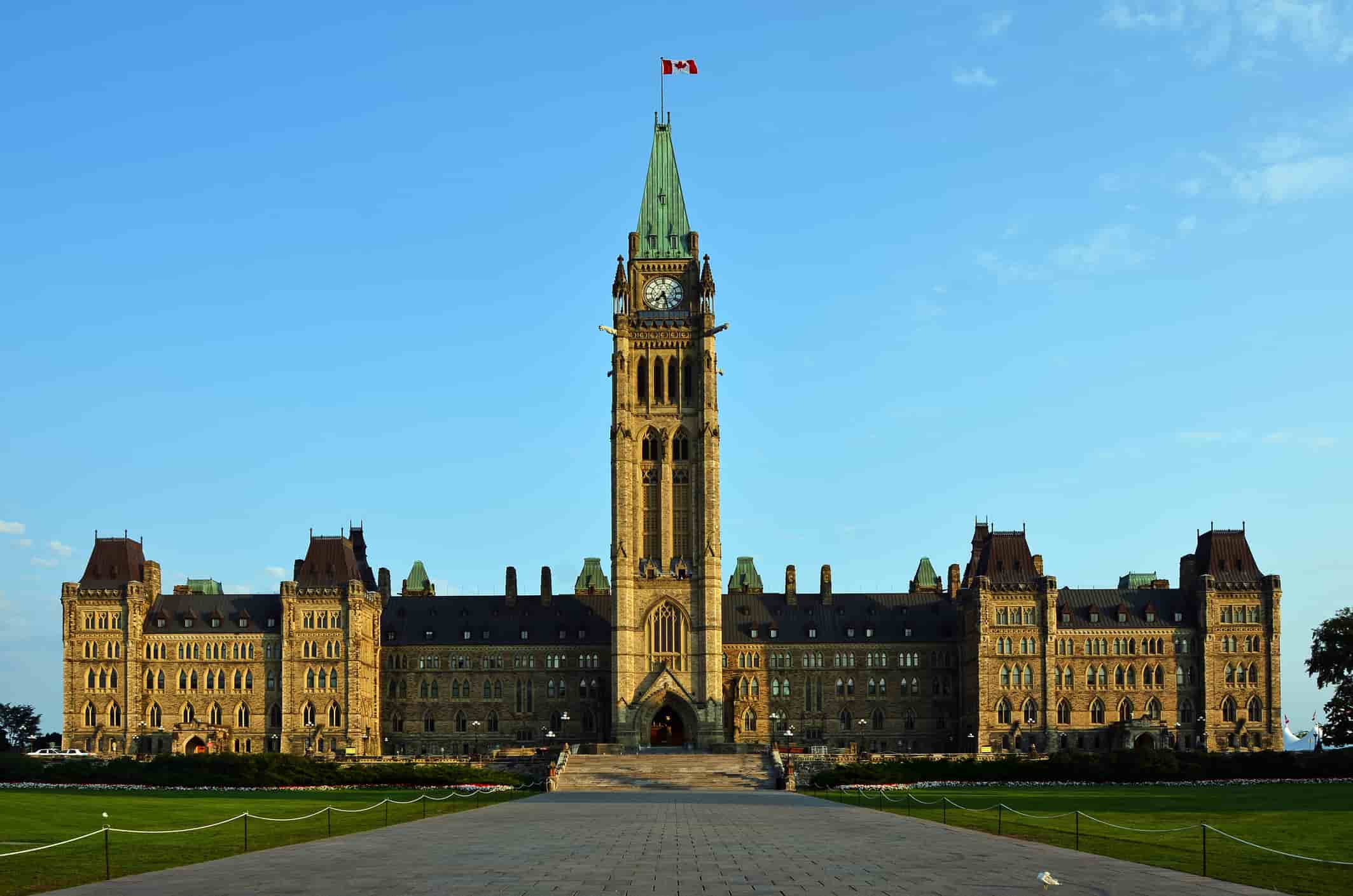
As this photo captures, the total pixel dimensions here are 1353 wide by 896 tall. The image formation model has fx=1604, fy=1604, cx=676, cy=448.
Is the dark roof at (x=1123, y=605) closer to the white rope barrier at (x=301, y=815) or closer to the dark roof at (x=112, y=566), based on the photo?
the white rope barrier at (x=301, y=815)

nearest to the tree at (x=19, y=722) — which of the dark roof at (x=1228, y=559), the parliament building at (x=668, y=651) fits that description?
the parliament building at (x=668, y=651)

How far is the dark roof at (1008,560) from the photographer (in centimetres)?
14138

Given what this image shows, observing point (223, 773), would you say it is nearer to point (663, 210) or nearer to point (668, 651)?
point (668, 651)

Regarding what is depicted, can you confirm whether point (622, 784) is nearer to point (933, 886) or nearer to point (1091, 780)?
point (1091, 780)


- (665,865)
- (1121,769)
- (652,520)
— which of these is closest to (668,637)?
(652,520)

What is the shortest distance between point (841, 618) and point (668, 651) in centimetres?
2065

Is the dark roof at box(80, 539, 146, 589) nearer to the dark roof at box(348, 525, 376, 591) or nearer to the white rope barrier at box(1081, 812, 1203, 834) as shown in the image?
the dark roof at box(348, 525, 376, 591)

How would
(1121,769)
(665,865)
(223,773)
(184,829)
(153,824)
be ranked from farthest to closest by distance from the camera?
(1121,769) < (223,773) < (153,824) < (184,829) < (665,865)

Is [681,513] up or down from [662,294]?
down

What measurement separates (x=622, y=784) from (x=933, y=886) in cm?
7507

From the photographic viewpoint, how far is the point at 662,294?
14462cm

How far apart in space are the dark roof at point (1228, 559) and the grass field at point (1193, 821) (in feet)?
173

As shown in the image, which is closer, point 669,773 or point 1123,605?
point 669,773

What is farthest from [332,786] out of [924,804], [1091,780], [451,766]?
[1091,780]
